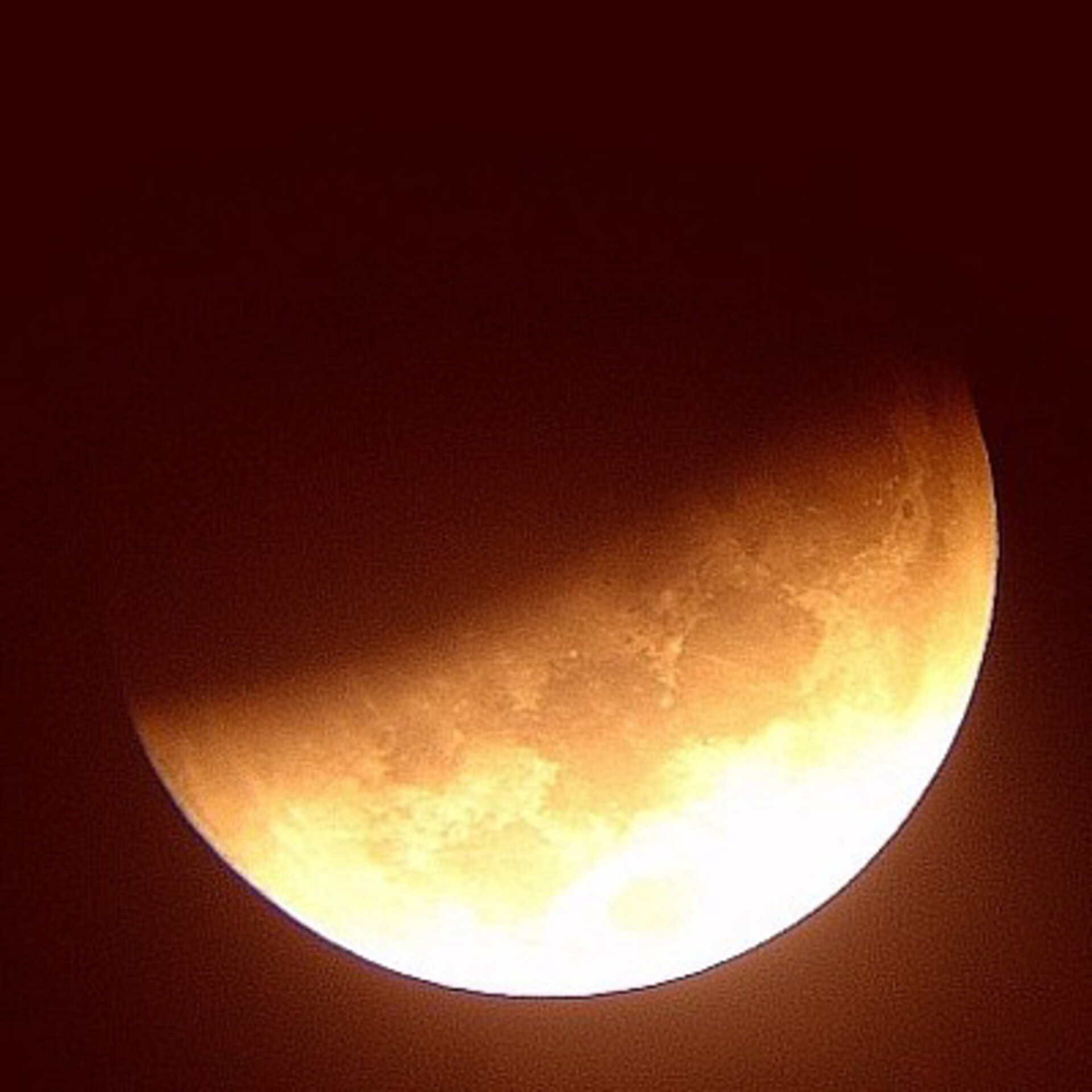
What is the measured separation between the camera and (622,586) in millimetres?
3164

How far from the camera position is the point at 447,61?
2.99 metres

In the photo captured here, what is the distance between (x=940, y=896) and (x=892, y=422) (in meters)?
2.91

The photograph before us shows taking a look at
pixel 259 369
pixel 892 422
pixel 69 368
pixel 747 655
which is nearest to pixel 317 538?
pixel 259 369

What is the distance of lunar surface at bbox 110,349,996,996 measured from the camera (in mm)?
3143

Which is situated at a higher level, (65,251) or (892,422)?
(65,251)

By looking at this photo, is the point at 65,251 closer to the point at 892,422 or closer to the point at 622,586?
the point at 622,586

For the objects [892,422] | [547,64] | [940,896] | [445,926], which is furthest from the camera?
[940,896]

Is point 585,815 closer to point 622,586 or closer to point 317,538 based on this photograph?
point 622,586

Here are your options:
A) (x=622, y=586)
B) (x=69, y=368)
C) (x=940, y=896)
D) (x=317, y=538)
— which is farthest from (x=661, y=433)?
(x=940, y=896)

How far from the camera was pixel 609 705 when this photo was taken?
3176 millimetres

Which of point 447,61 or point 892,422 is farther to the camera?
point 892,422

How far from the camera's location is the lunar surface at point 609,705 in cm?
314

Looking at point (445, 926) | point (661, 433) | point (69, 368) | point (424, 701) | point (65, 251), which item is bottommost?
point (445, 926)

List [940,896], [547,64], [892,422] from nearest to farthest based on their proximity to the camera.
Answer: [547,64] < [892,422] < [940,896]
